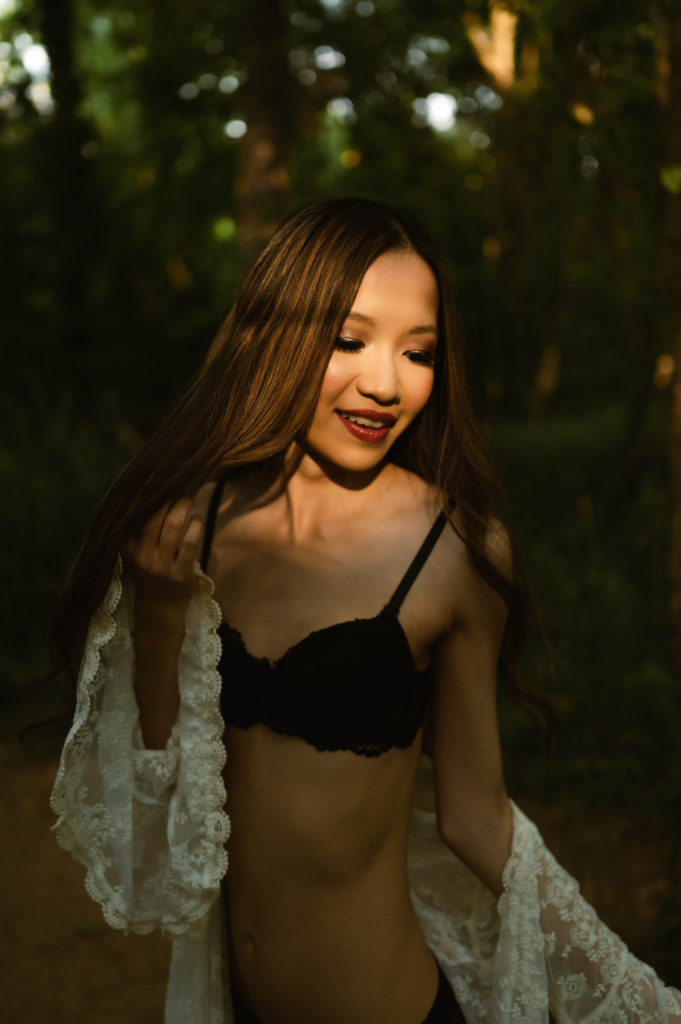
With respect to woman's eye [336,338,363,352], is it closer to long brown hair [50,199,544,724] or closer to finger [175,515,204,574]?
long brown hair [50,199,544,724]

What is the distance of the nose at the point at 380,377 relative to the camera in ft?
5.00

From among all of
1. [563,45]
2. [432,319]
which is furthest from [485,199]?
[432,319]

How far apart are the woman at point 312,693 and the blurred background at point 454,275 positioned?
1.51 feet

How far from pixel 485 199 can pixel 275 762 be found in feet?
46.1

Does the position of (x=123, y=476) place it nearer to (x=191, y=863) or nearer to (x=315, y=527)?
(x=315, y=527)

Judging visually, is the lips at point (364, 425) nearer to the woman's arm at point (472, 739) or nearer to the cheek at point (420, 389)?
the cheek at point (420, 389)

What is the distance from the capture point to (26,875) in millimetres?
3848

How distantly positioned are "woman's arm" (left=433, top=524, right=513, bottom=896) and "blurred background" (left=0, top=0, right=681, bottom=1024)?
0.40m

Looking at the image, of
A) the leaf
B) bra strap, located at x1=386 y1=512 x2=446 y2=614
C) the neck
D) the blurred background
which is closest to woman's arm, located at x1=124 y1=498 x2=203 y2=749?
the neck

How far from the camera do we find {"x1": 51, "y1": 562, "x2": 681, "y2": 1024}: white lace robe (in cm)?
153

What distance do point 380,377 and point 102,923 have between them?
295 centimetres

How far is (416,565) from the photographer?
1.62m

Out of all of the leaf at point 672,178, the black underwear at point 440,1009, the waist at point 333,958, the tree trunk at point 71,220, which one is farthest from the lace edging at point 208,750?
the tree trunk at point 71,220

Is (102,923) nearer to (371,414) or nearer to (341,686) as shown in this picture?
(341,686)
